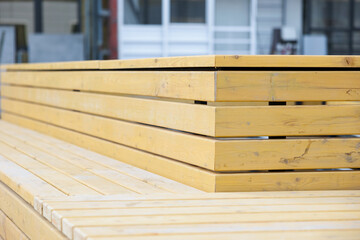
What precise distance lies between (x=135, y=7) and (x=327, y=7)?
161 inches

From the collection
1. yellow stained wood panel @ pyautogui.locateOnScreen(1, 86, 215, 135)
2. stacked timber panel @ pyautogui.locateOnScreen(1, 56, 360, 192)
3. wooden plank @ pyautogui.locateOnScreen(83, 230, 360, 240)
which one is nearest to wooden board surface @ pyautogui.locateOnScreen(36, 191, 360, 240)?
wooden plank @ pyautogui.locateOnScreen(83, 230, 360, 240)

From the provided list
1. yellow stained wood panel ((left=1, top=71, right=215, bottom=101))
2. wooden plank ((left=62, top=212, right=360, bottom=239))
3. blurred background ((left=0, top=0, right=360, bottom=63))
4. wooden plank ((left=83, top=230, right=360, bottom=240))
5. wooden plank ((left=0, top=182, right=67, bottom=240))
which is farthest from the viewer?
blurred background ((left=0, top=0, right=360, bottom=63))

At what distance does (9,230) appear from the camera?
10.8 ft

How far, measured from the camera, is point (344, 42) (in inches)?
493

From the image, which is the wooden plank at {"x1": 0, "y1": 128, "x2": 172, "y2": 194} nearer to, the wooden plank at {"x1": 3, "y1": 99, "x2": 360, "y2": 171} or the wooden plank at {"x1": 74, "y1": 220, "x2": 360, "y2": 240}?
the wooden plank at {"x1": 3, "y1": 99, "x2": 360, "y2": 171}

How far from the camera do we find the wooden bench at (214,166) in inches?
95.3

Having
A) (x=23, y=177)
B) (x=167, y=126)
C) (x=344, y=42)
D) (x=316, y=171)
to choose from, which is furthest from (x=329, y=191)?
(x=344, y=42)

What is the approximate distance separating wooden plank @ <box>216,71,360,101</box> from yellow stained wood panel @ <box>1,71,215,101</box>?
0.28 feet

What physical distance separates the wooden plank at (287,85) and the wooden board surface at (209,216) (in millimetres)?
488

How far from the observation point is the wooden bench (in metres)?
2.42

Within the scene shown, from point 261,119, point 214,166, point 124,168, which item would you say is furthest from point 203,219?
point 124,168

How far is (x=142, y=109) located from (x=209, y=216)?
1.28 metres

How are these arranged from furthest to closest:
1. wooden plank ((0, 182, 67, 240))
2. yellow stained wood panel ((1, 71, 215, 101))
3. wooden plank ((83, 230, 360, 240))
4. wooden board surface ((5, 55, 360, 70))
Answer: yellow stained wood panel ((1, 71, 215, 101)), wooden board surface ((5, 55, 360, 70)), wooden plank ((0, 182, 67, 240)), wooden plank ((83, 230, 360, 240))

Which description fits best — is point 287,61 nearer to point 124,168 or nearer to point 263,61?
point 263,61
